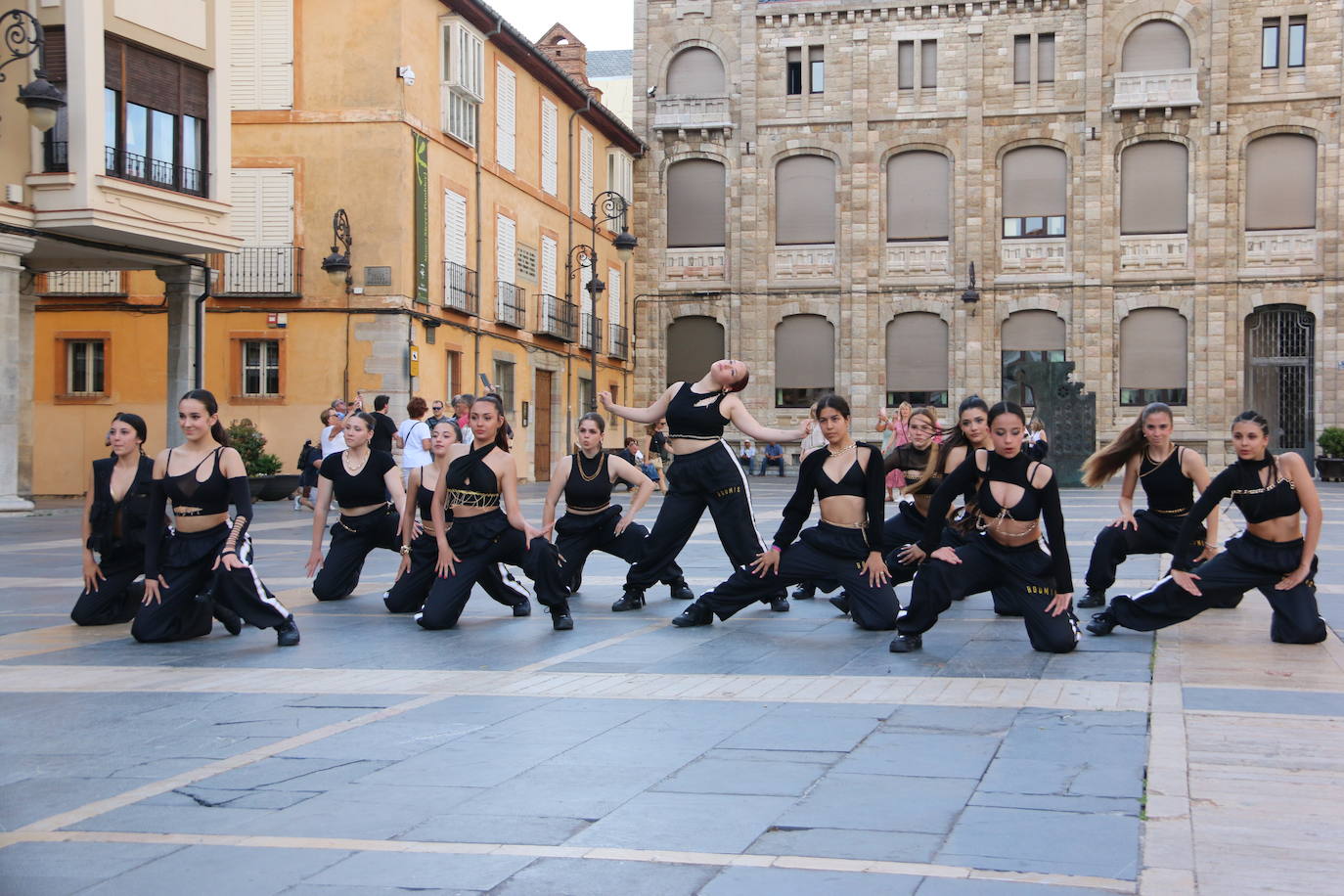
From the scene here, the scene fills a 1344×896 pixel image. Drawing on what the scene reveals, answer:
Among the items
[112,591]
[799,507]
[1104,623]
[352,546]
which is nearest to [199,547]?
[112,591]

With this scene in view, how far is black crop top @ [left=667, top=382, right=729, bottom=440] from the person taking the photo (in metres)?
10.9

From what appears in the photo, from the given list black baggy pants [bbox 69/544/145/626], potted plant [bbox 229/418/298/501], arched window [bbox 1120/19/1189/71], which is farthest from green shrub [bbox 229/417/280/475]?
arched window [bbox 1120/19/1189/71]

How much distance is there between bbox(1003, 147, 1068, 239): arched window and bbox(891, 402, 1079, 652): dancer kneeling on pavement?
35.4 m

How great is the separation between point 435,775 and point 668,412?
5.62 metres

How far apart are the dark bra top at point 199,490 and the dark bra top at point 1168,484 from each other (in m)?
6.36

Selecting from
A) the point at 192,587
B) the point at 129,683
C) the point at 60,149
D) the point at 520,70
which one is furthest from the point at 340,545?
the point at 520,70

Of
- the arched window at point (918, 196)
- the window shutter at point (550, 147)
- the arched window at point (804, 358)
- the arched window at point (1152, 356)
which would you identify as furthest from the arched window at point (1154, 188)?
the window shutter at point (550, 147)

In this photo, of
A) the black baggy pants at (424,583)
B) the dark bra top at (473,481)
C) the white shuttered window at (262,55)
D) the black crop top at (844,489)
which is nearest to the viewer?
the black crop top at (844,489)

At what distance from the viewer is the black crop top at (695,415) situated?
1092cm

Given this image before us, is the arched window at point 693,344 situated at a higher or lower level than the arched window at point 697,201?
lower

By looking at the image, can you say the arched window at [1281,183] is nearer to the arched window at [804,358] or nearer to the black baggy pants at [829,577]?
the arched window at [804,358]

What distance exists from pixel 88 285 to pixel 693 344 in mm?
19730

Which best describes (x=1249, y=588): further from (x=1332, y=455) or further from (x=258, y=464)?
(x=1332, y=455)

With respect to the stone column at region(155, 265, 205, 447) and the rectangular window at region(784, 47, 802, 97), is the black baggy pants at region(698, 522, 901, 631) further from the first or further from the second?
the rectangular window at region(784, 47, 802, 97)
